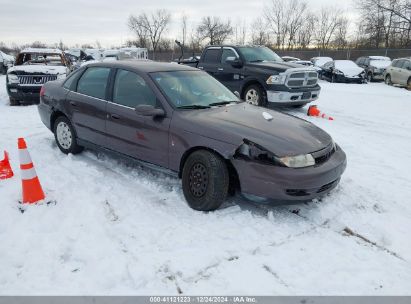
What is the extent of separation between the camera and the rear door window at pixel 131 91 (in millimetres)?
4392

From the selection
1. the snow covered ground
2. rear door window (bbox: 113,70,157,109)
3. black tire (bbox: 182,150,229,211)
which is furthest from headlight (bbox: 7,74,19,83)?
black tire (bbox: 182,150,229,211)

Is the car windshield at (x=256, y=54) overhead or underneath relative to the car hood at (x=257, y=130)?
overhead

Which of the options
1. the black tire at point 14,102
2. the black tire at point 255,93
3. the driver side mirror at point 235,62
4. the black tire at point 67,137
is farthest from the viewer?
the black tire at point 14,102

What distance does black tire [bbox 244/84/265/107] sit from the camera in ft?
29.9

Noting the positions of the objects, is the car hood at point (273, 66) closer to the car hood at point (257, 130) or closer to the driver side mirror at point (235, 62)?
the driver side mirror at point (235, 62)

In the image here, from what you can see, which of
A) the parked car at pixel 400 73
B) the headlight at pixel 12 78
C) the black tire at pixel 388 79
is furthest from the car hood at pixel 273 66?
the black tire at pixel 388 79

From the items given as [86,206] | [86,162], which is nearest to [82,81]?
[86,162]

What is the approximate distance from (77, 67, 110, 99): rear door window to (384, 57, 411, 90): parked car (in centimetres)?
1605

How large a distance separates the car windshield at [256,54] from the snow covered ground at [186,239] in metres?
5.41

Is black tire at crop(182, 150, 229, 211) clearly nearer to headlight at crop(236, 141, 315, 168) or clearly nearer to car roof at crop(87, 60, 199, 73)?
headlight at crop(236, 141, 315, 168)

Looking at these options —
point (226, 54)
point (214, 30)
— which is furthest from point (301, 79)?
point (214, 30)

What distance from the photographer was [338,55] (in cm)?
3622

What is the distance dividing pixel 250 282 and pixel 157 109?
2.23 m

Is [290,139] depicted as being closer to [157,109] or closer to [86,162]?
[157,109]
